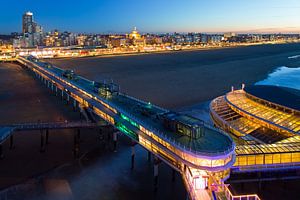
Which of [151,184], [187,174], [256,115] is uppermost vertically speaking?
[256,115]

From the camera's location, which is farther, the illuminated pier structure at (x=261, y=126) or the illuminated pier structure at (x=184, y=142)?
the illuminated pier structure at (x=261, y=126)

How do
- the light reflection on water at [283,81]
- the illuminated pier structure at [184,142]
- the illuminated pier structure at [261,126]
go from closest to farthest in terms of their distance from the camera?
the illuminated pier structure at [184,142]
the illuminated pier structure at [261,126]
the light reflection on water at [283,81]

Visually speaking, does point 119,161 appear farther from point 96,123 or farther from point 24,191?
point 24,191

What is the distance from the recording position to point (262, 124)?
88.1 feet

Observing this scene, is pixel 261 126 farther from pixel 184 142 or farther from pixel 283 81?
pixel 283 81

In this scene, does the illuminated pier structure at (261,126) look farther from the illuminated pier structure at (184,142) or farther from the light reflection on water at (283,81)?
the light reflection on water at (283,81)

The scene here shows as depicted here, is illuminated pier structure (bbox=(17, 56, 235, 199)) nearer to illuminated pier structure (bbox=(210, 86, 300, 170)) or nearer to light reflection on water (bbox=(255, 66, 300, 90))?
illuminated pier structure (bbox=(210, 86, 300, 170))

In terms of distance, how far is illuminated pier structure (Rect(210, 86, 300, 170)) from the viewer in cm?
2059

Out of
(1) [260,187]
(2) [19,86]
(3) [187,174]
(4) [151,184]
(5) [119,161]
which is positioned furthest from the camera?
(2) [19,86]

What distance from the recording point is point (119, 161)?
27812 mm

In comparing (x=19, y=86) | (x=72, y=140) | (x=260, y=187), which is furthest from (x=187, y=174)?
(x=19, y=86)

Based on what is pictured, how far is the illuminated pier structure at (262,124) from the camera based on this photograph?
20.6m

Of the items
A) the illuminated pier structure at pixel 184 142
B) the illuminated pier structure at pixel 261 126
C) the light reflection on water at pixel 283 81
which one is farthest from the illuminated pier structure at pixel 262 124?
the light reflection on water at pixel 283 81

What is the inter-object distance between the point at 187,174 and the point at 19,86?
197 feet
